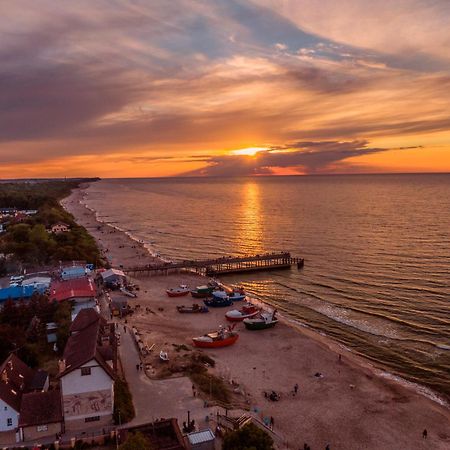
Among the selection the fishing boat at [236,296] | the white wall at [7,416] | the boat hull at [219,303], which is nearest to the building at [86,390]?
the white wall at [7,416]

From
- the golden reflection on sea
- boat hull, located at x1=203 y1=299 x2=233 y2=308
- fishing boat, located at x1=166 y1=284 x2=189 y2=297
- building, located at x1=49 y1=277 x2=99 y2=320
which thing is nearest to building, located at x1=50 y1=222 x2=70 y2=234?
the golden reflection on sea

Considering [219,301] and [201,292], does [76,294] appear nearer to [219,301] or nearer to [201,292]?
[219,301]

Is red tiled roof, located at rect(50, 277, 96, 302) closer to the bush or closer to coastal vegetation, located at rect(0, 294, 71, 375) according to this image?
coastal vegetation, located at rect(0, 294, 71, 375)

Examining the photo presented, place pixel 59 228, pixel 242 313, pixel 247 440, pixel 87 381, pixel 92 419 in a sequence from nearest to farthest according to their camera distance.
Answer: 1. pixel 247 440
2. pixel 87 381
3. pixel 92 419
4. pixel 242 313
5. pixel 59 228

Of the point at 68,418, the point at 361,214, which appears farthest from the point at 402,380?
the point at 361,214

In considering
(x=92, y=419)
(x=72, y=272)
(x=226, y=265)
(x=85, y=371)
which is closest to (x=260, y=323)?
(x=92, y=419)

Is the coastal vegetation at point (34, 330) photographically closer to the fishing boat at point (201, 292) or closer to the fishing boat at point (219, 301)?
the fishing boat at point (219, 301)
